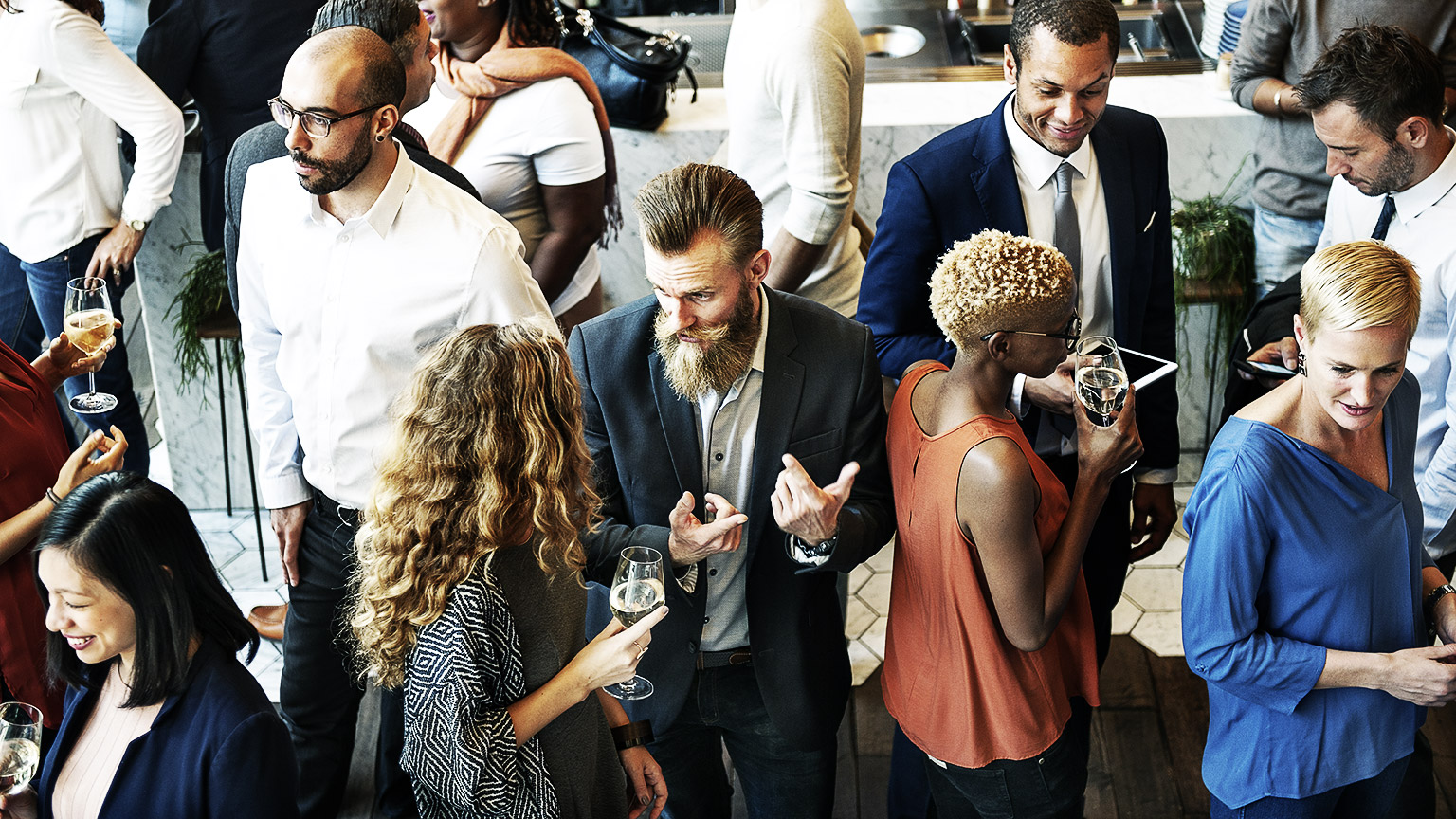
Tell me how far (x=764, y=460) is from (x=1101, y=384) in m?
0.62

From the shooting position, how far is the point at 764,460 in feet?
7.41

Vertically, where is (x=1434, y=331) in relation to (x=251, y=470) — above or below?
above

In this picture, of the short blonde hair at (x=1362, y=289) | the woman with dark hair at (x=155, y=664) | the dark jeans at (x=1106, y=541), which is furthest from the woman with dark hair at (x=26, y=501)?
the short blonde hair at (x=1362, y=289)

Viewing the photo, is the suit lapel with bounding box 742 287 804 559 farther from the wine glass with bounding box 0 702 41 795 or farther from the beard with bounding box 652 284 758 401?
the wine glass with bounding box 0 702 41 795

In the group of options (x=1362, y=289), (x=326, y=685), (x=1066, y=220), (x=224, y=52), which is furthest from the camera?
(x=224, y=52)

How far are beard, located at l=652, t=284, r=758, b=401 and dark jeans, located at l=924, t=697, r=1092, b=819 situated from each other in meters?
0.82

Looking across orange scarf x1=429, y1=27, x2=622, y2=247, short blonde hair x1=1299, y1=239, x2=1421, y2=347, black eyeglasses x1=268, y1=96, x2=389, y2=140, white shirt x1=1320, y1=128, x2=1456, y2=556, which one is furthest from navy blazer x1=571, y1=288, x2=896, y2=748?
white shirt x1=1320, y1=128, x2=1456, y2=556

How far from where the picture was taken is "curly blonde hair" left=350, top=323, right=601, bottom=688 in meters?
1.90

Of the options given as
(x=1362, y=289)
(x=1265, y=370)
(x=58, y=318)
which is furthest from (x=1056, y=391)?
(x=58, y=318)

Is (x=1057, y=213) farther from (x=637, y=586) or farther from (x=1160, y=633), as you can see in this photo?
(x=1160, y=633)

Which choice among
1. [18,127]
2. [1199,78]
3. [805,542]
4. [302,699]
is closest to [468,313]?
[805,542]

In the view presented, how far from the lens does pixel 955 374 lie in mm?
2178

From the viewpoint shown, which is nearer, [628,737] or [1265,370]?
[628,737]

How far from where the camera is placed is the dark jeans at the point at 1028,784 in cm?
225
